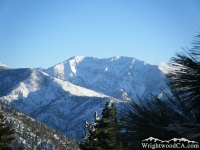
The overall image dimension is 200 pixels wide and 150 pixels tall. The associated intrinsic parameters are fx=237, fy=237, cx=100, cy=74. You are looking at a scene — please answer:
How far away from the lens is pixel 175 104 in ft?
10.6

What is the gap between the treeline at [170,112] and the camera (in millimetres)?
2717

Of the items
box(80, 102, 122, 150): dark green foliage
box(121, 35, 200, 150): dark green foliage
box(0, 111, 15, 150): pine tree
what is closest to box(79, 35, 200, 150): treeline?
box(121, 35, 200, 150): dark green foliage

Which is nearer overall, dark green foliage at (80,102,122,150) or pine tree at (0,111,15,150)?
pine tree at (0,111,15,150)

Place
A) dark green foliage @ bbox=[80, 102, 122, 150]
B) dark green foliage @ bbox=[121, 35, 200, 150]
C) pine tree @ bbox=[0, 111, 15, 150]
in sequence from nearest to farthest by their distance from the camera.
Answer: dark green foliage @ bbox=[121, 35, 200, 150] → pine tree @ bbox=[0, 111, 15, 150] → dark green foliage @ bbox=[80, 102, 122, 150]

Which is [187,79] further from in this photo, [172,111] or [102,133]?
[102,133]

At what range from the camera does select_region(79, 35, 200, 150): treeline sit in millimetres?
2717

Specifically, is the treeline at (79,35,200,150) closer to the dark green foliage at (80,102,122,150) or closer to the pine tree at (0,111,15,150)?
the dark green foliage at (80,102,122,150)

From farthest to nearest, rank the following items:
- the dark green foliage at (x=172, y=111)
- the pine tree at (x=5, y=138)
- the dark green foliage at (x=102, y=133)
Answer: the dark green foliage at (x=102, y=133) < the pine tree at (x=5, y=138) < the dark green foliage at (x=172, y=111)

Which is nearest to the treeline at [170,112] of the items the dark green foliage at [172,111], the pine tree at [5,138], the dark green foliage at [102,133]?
the dark green foliage at [172,111]

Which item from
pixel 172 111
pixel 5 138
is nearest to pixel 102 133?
pixel 5 138

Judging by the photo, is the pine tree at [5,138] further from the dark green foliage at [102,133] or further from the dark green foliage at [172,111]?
the dark green foliage at [172,111]

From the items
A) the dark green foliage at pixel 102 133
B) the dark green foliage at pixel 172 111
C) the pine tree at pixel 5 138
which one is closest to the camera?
the dark green foliage at pixel 172 111

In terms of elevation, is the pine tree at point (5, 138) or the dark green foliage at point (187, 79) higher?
the dark green foliage at point (187, 79)

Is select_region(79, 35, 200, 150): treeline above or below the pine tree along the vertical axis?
above
